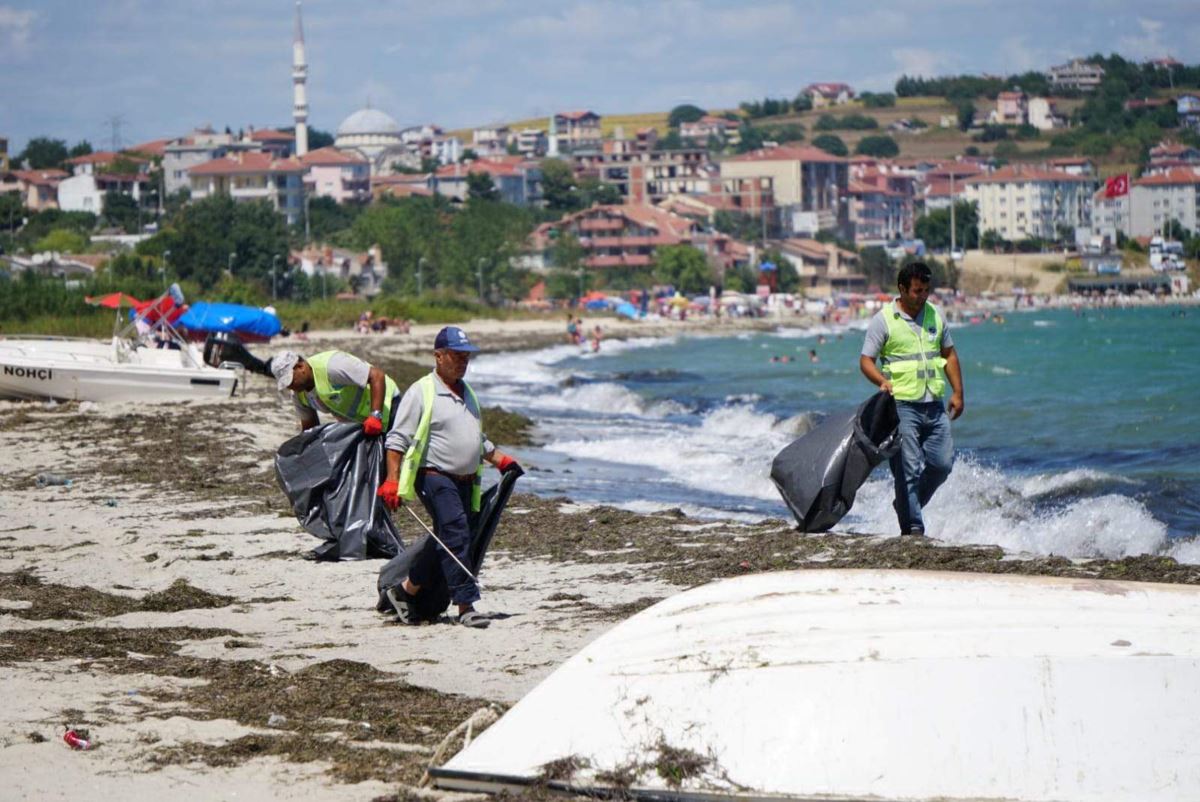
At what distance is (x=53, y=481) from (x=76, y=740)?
30.3 ft

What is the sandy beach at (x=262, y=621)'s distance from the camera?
5.98 meters

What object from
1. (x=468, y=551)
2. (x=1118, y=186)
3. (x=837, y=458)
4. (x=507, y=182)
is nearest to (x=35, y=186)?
(x=507, y=182)

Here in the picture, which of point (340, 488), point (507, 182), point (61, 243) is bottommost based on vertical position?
point (340, 488)

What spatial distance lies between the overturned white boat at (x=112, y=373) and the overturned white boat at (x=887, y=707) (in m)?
17.6

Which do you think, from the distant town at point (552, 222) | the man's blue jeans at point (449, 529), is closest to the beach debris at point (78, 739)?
the man's blue jeans at point (449, 529)

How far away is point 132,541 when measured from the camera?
37.8ft

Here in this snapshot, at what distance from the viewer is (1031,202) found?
188750 mm

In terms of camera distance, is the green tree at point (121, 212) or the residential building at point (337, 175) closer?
the green tree at point (121, 212)

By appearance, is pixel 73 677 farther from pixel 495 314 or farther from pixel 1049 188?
pixel 1049 188

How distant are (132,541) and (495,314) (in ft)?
257

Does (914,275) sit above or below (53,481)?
above

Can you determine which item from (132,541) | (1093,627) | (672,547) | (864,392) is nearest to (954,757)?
(1093,627)

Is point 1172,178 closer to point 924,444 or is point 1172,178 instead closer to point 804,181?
point 804,181

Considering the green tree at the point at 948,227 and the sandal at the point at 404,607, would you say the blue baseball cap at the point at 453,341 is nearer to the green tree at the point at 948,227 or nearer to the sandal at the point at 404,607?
the sandal at the point at 404,607
